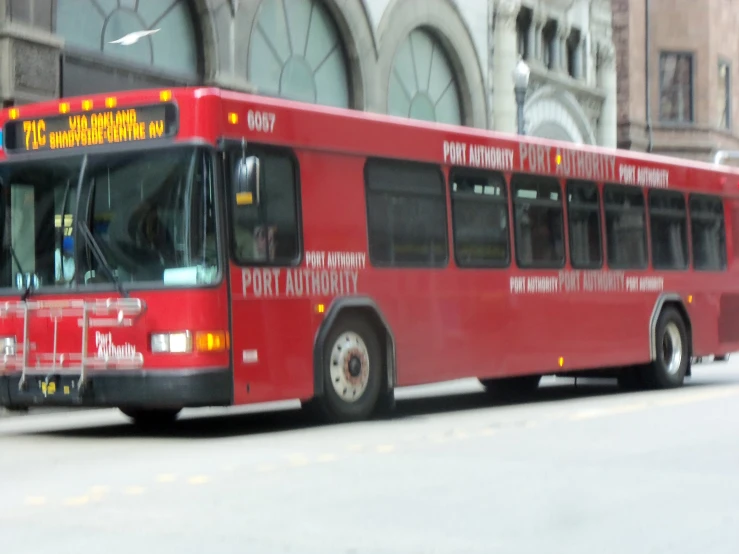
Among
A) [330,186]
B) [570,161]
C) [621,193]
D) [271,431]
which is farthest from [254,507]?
[621,193]

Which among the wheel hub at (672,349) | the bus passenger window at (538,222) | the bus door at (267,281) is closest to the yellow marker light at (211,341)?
the bus door at (267,281)

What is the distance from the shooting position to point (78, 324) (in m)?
12.7

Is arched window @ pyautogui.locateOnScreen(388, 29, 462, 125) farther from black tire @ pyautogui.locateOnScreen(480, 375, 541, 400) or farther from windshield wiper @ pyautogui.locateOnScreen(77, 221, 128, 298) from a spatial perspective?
windshield wiper @ pyautogui.locateOnScreen(77, 221, 128, 298)

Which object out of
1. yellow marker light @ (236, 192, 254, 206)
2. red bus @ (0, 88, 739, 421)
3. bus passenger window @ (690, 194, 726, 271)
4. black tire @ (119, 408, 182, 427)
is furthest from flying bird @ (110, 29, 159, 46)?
yellow marker light @ (236, 192, 254, 206)

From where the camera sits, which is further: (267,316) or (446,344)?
(446,344)

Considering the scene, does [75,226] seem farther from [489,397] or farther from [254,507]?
[489,397]

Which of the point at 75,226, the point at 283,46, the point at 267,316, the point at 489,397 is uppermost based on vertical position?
the point at 283,46

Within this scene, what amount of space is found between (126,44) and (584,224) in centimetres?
860

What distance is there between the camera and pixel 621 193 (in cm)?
1898

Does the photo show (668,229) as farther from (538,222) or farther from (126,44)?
(126,44)

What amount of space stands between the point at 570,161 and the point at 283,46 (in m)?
10.6

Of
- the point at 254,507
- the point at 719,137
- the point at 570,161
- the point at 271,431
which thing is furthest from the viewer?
the point at 719,137

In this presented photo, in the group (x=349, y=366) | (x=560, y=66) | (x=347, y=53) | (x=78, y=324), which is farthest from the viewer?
(x=560, y=66)

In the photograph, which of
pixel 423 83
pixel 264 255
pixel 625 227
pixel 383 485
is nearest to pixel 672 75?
pixel 423 83
